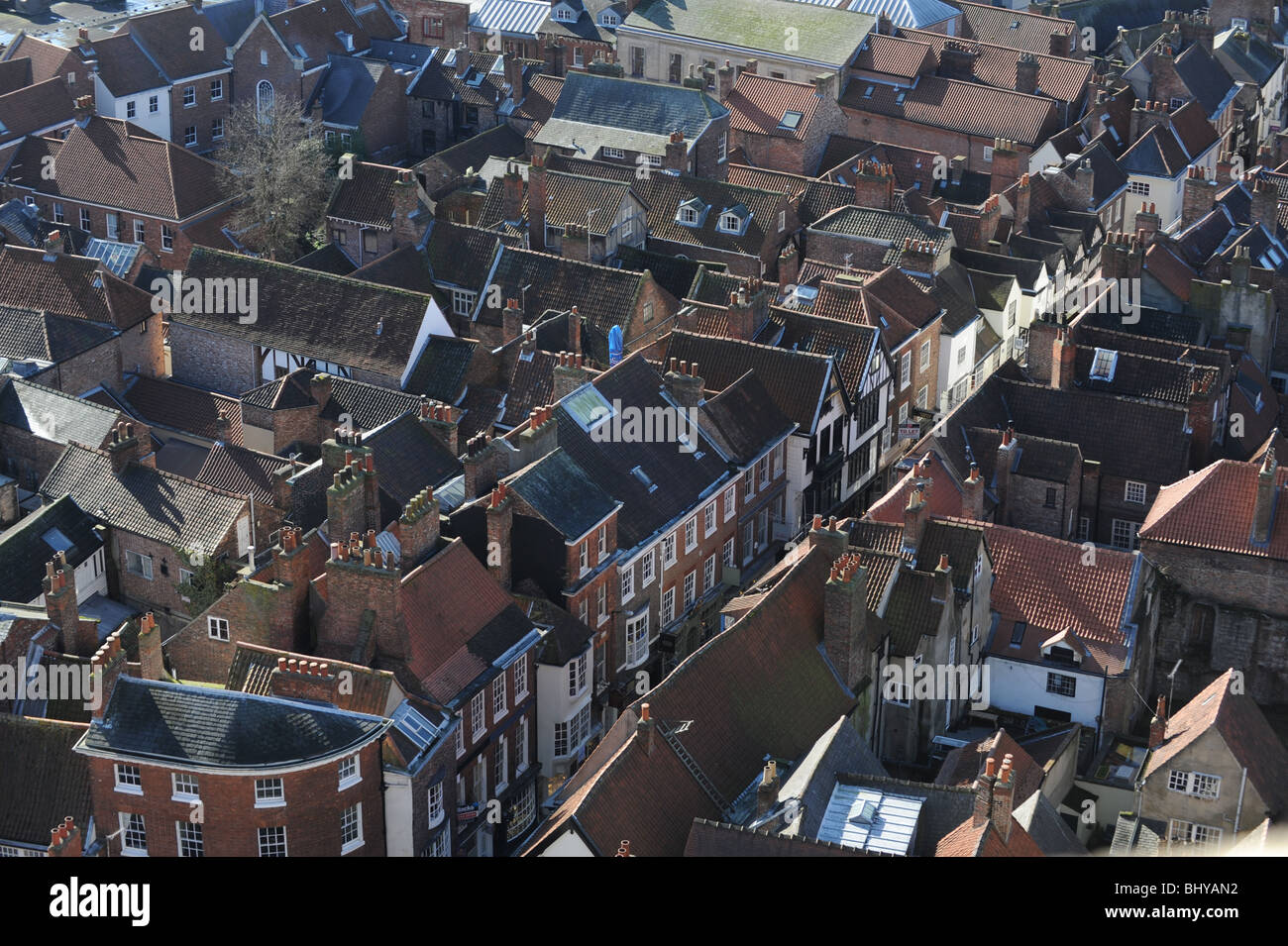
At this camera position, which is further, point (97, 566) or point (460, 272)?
point (460, 272)

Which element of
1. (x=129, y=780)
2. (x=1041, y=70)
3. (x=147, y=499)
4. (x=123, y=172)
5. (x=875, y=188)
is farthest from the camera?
(x=1041, y=70)

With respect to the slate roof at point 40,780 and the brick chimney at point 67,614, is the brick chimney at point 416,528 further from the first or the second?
the slate roof at point 40,780

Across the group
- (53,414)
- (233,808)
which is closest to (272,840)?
Answer: (233,808)

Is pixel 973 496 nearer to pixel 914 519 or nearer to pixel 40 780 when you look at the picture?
pixel 914 519

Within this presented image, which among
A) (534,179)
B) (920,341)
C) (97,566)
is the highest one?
(534,179)

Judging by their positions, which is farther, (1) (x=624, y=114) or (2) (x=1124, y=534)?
(1) (x=624, y=114)

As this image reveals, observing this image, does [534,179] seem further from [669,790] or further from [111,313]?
[669,790]

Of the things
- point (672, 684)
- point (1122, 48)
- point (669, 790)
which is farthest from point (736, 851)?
point (1122, 48)
